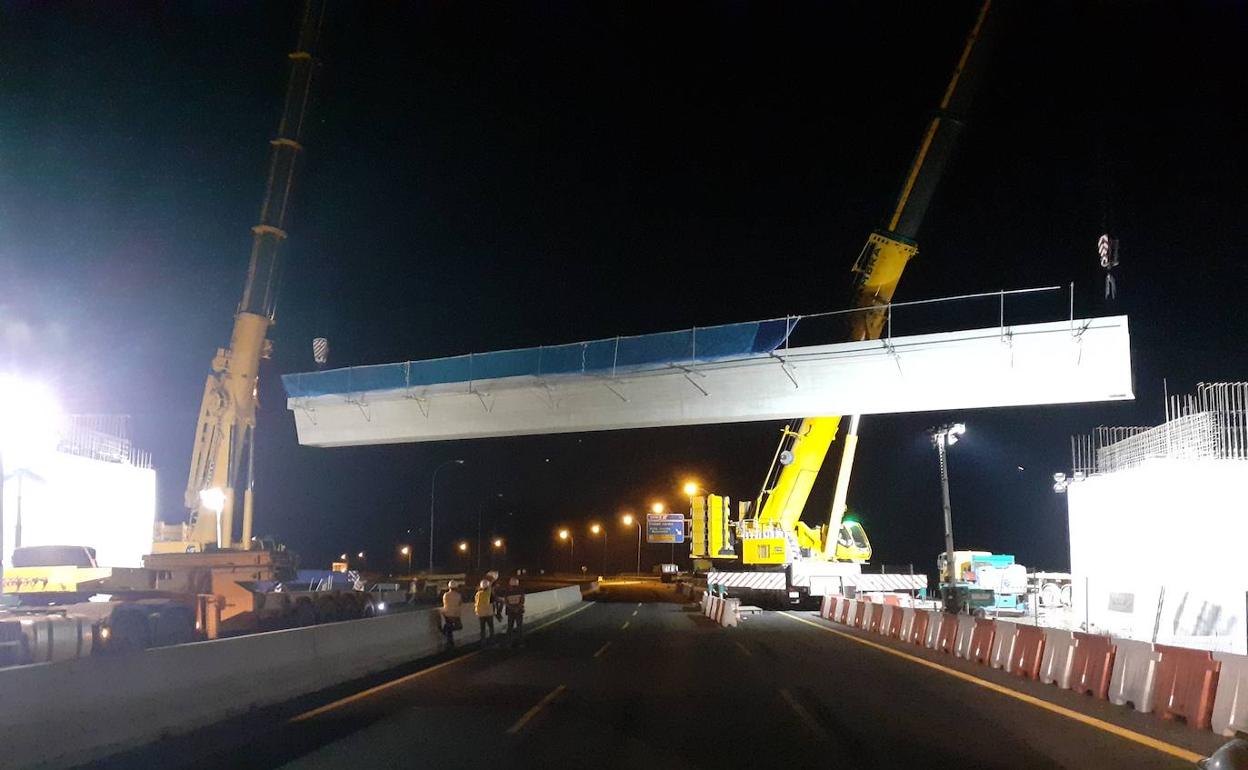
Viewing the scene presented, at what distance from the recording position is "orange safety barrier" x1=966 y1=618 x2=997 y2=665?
20734 millimetres

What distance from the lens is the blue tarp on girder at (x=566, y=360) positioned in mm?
26688

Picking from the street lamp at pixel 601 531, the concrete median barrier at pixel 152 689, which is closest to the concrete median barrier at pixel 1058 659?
the concrete median barrier at pixel 152 689

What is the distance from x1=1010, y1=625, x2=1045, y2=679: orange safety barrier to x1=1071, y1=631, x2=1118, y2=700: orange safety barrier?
1.48 m

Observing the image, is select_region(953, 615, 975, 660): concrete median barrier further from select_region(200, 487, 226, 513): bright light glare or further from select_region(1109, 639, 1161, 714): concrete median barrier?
select_region(200, 487, 226, 513): bright light glare

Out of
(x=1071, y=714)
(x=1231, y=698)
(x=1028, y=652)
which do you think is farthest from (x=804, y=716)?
(x=1028, y=652)

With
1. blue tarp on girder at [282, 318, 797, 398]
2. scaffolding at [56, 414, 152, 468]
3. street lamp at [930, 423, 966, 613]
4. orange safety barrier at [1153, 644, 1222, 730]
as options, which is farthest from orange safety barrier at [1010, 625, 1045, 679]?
scaffolding at [56, 414, 152, 468]

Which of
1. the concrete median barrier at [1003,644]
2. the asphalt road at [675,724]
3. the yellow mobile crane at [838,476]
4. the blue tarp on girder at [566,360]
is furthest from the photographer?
the yellow mobile crane at [838,476]

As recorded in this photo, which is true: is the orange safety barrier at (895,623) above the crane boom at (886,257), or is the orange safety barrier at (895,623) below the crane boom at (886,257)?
below

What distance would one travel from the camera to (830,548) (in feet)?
135

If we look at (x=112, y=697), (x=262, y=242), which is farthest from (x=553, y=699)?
(x=262, y=242)

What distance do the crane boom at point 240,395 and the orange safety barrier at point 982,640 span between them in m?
20.1

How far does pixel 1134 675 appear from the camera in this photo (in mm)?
14586

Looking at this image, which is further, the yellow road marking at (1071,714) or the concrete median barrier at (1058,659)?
the concrete median barrier at (1058,659)

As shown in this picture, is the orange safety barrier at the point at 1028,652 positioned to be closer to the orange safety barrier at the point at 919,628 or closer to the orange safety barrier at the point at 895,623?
the orange safety barrier at the point at 919,628
